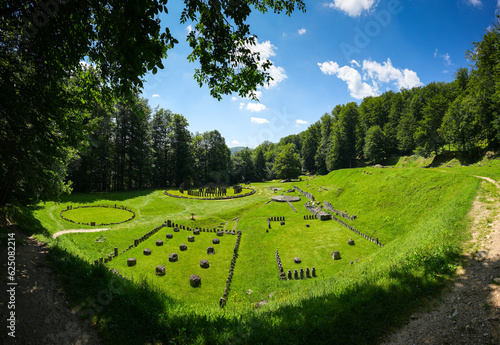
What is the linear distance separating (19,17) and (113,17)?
4432mm

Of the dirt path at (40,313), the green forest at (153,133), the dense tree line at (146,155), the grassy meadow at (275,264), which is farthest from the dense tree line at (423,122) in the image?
the dirt path at (40,313)

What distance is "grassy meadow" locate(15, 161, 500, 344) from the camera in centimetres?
568

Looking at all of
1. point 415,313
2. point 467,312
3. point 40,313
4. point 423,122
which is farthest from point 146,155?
point 423,122

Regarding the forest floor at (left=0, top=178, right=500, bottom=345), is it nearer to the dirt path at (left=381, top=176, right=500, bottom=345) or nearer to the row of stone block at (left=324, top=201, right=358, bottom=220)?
the dirt path at (left=381, top=176, right=500, bottom=345)

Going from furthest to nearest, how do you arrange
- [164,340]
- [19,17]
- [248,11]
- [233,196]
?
[233,196] → [19,17] → [248,11] → [164,340]

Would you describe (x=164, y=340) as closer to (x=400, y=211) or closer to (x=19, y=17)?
(x=19, y=17)

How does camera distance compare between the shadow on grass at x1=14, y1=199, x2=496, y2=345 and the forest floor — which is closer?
the forest floor

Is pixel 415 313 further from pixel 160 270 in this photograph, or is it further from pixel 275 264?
pixel 160 270

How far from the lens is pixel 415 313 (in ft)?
19.9

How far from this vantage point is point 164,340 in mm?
5207

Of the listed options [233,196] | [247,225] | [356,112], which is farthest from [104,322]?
[356,112]

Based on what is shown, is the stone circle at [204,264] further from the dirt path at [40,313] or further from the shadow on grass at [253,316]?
the dirt path at [40,313]

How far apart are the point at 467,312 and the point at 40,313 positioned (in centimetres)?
1136

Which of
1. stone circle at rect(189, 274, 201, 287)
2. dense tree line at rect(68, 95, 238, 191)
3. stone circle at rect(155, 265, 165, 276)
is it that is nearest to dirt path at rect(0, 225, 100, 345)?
stone circle at rect(189, 274, 201, 287)
